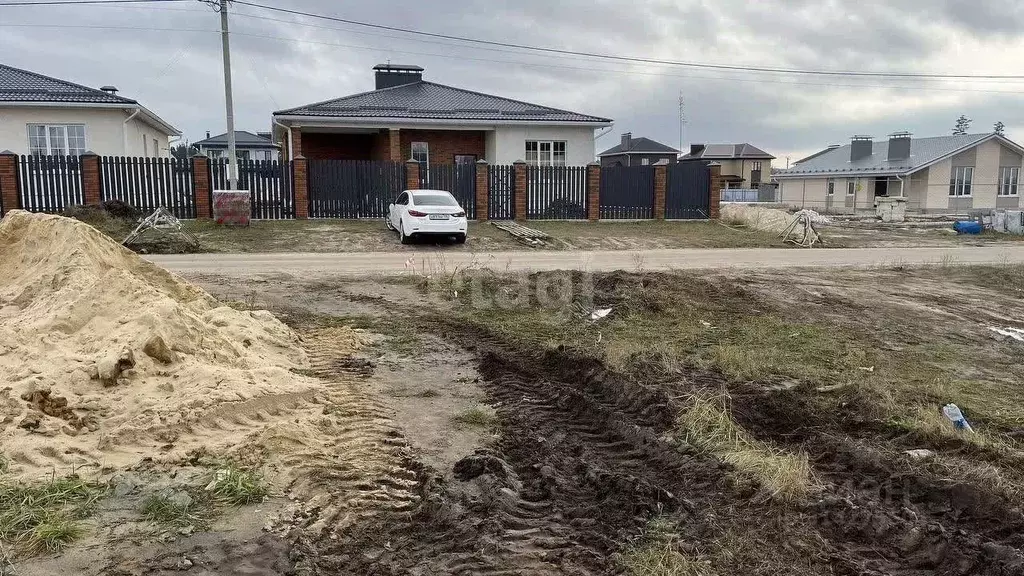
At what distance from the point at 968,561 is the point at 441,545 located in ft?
9.00

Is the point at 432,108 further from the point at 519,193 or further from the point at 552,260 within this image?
the point at 552,260

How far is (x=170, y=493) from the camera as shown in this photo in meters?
4.59

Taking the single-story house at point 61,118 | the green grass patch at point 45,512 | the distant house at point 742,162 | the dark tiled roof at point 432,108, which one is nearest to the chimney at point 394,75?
→ the dark tiled roof at point 432,108

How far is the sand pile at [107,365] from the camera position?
5180 millimetres

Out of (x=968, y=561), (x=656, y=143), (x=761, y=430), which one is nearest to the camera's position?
(x=968, y=561)

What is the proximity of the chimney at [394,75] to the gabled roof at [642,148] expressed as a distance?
34.3 metres

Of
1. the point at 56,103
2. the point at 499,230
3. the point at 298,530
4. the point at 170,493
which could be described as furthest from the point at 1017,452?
the point at 56,103

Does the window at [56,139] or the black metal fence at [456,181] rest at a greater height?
the window at [56,139]

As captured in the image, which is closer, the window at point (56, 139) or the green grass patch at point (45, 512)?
the green grass patch at point (45, 512)

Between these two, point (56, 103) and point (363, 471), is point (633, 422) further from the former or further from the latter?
point (56, 103)

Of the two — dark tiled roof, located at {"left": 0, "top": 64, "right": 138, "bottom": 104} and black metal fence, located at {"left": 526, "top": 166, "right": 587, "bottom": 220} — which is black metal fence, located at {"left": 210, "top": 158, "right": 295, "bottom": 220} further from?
black metal fence, located at {"left": 526, "top": 166, "right": 587, "bottom": 220}

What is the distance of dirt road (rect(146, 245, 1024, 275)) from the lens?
15609 mm

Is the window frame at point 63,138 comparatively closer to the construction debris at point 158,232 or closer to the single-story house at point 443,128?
the single-story house at point 443,128

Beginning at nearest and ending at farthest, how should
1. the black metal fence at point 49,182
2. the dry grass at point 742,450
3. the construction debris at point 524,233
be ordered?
1. the dry grass at point 742,450
2. the construction debris at point 524,233
3. the black metal fence at point 49,182
